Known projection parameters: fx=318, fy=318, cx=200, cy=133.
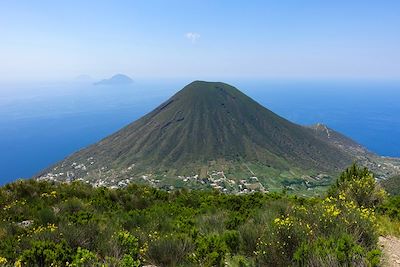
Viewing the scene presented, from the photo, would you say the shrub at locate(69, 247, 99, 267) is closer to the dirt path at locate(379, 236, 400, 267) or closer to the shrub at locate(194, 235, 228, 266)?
Answer: the shrub at locate(194, 235, 228, 266)

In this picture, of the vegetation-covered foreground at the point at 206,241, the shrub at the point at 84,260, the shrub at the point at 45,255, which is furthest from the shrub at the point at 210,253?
the shrub at the point at 45,255

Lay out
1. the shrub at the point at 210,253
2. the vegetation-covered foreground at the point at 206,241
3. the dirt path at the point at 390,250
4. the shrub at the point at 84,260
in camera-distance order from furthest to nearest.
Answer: the dirt path at the point at 390,250 → the shrub at the point at 210,253 → the vegetation-covered foreground at the point at 206,241 → the shrub at the point at 84,260

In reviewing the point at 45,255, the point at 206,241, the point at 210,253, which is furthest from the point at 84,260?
the point at 206,241

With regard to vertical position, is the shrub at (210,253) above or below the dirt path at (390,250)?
above

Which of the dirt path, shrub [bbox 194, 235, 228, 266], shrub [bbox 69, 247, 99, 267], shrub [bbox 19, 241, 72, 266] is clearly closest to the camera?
shrub [bbox 69, 247, 99, 267]

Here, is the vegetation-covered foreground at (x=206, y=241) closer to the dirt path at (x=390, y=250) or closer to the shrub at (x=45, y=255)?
the shrub at (x=45, y=255)

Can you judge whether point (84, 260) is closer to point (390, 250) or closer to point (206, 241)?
point (206, 241)

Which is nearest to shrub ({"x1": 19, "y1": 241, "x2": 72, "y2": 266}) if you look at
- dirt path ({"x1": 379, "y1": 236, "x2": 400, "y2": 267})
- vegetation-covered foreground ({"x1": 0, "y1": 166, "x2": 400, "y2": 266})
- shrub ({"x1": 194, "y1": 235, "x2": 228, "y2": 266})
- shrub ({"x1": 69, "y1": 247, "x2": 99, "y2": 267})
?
vegetation-covered foreground ({"x1": 0, "y1": 166, "x2": 400, "y2": 266})

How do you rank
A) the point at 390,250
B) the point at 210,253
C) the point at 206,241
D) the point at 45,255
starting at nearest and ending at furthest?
1. the point at 45,255
2. the point at 210,253
3. the point at 206,241
4. the point at 390,250

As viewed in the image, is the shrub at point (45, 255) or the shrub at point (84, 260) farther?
the shrub at point (45, 255)

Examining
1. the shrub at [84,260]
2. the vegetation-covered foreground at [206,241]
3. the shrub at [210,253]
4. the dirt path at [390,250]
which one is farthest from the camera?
the dirt path at [390,250]
